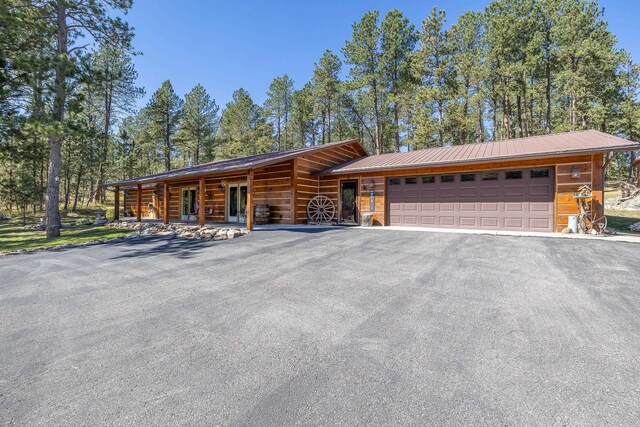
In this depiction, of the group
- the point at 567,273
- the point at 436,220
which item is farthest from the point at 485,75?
the point at 567,273

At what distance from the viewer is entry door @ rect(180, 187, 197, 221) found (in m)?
15.7

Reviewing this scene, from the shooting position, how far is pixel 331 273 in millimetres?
4582

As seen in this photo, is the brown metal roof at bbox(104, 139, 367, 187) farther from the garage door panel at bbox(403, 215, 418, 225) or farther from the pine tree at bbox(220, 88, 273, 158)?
the pine tree at bbox(220, 88, 273, 158)

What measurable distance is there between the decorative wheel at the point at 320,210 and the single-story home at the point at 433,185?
0.04 m

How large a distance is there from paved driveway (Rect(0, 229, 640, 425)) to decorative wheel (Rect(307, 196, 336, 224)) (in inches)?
285

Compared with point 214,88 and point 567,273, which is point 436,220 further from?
point 214,88

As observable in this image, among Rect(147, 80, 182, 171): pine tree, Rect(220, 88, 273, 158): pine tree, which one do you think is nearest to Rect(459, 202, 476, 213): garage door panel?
Rect(220, 88, 273, 158): pine tree

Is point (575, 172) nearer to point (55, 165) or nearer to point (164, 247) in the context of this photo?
point (164, 247)

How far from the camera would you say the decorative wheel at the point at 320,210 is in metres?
12.2

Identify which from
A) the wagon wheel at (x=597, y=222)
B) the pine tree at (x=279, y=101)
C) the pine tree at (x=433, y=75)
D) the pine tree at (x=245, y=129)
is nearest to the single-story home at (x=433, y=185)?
the wagon wheel at (x=597, y=222)

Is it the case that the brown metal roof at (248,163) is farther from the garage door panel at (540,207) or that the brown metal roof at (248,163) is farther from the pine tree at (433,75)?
the garage door panel at (540,207)

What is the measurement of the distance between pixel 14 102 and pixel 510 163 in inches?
750

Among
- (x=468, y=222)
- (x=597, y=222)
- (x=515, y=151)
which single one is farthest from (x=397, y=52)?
(x=597, y=222)

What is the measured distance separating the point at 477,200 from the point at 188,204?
14.4 metres
